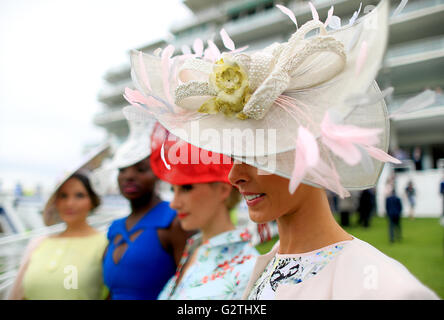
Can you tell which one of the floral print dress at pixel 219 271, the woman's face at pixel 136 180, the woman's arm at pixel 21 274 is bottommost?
the woman's arm at pixel 21 274

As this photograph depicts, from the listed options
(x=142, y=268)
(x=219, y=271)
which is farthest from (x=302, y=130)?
(x=142, y=268)

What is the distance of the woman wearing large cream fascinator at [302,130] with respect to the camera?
0.50 m

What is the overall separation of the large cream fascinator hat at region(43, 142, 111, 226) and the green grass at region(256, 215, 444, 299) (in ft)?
4.31

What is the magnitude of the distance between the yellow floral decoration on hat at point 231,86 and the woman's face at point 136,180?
1.13 metres

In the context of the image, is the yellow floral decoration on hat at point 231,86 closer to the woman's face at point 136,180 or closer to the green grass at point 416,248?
the green grass at point 416,248

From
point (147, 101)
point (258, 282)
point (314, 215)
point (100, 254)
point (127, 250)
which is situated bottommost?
point (100, 254)

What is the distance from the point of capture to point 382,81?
2.82 feet

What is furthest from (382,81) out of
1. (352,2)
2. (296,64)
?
(296,64)

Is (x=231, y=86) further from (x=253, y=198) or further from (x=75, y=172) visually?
(x=75, y=172)

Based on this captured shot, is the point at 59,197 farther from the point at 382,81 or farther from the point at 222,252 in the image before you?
the point at 382,81

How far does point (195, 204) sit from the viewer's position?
128cm

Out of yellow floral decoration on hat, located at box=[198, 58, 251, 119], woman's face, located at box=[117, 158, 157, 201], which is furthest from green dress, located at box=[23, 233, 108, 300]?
yellow floral decoration on hat, located at box=[198, 58, 251, 119]

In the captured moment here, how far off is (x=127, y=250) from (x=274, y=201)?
1126mm

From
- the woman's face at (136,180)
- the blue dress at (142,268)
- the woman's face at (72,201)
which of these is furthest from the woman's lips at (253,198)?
the woman's face at (72,201)
